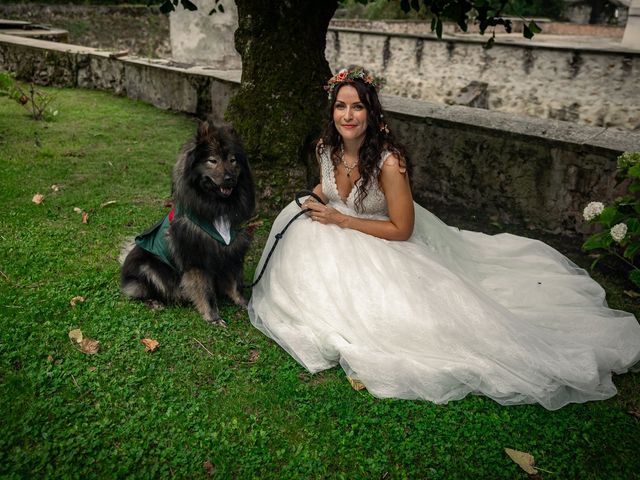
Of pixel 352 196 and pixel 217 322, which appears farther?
A: pixel 217 322

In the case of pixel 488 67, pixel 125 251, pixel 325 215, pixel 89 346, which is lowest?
pixel 89 346

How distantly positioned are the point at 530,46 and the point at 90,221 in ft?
39.3

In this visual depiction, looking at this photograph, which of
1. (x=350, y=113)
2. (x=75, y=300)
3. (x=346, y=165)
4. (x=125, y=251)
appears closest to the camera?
(x=350, y=113)

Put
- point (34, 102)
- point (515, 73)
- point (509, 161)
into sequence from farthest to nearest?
point (515, 73), point (34, 102), point (509, 161)

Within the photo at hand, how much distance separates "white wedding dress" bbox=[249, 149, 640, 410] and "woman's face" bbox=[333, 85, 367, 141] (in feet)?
1.28

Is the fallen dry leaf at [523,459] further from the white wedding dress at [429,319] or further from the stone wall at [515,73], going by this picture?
the stone wall at [515,73]

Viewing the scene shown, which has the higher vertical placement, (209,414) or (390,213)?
(390,213)

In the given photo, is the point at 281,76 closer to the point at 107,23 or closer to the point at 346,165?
the point at 346,165

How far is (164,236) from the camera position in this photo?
3439 mm

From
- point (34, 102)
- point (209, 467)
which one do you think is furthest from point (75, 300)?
point (34, 102)

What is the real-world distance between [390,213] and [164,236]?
62.0 inches

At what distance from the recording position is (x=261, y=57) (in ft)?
15.0

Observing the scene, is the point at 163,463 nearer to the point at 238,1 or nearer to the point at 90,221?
the point at 90,221

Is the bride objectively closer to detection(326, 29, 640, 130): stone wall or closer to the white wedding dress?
the white wedding dress
